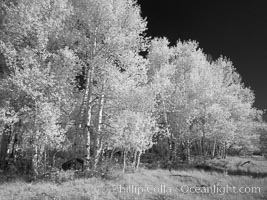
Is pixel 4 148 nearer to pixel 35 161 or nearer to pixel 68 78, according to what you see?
pixel 35 161

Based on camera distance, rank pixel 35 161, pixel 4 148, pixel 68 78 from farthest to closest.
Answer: pixel 4 148 < pixel 68 78 < pixel 35 161

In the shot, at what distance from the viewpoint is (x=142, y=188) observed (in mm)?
10586

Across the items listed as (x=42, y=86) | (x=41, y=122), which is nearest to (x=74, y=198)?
(x=41, y=122)

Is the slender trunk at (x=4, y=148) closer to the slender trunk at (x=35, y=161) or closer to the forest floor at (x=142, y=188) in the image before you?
the slender trunk at (x=35, y=161)

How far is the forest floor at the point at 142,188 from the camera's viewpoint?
8602mm

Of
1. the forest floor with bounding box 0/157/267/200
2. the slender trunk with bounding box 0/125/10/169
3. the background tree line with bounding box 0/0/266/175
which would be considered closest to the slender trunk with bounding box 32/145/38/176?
the background tree line with bounding box 0/0/266/175

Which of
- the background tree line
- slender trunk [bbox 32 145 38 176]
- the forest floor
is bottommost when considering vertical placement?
the forest floor

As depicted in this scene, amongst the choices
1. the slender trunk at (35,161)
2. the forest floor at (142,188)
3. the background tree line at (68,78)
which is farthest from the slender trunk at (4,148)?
the forest floor at (142,188)

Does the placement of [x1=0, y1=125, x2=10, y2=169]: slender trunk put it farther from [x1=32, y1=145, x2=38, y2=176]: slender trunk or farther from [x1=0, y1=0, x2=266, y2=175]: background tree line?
[x1=32, y1=145, x2=38, y2=176]: slender trunk

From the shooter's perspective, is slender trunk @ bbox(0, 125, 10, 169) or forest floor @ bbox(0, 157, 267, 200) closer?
forest floor @ bbox(0, 157, 267, 200)

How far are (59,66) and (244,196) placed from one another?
10932mm

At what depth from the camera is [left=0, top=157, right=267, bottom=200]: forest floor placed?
860 cm

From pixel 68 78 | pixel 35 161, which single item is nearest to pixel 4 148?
pixel 35 161

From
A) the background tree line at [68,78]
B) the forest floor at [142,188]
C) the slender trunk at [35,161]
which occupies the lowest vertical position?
the forest floor at [142,188]
